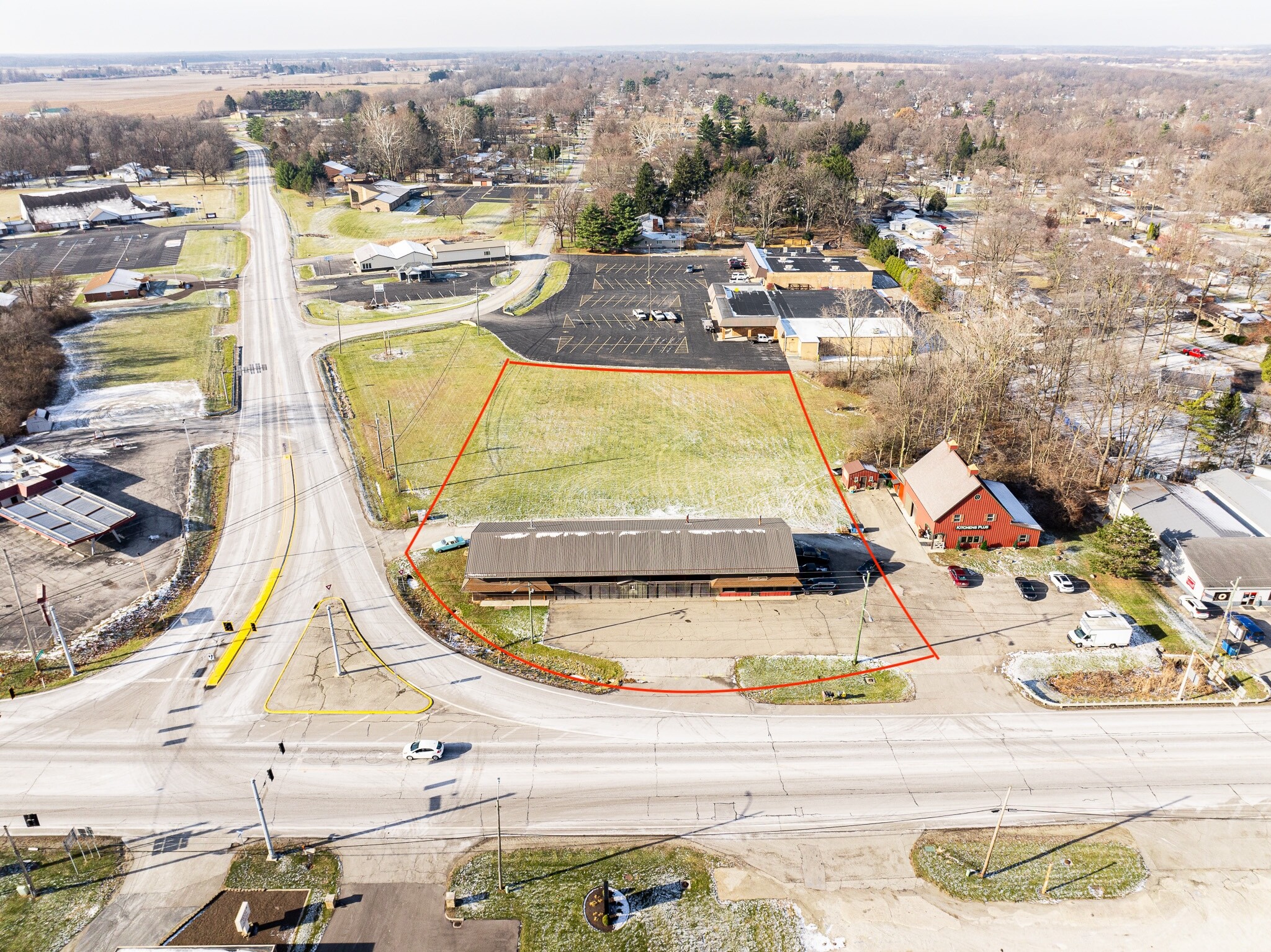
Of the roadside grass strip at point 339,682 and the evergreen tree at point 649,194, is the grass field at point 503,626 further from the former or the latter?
the evergreen tree at point 649,194

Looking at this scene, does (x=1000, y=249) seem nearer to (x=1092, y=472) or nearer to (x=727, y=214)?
(x=727, y=214)

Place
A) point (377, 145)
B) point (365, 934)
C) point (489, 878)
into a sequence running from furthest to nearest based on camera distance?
point (377, 145), point (489, 878), point (365, 934)

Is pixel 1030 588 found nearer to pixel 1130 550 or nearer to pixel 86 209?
pixel 1130 550

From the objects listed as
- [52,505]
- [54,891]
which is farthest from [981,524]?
[52,505]

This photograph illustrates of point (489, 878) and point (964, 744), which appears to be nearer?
point (489, 878)

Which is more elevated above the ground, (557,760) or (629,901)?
(557,760)

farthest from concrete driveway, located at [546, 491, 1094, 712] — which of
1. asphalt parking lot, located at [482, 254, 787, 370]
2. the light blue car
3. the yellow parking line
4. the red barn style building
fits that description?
asphalt parking lot, located at [482, 254, 787, 370]

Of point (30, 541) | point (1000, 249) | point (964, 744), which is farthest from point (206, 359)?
point (1000, 249)
